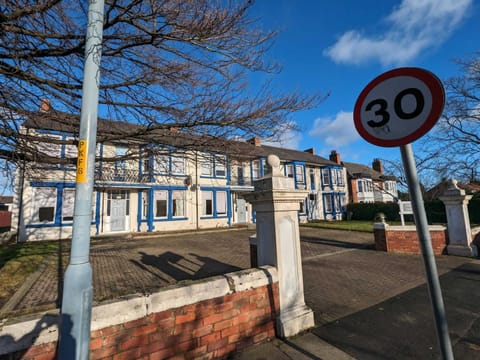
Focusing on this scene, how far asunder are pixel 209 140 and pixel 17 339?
336 centimetres

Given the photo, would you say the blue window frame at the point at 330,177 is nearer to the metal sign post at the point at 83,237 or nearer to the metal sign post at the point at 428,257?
the metal sign post at the point at 428,257

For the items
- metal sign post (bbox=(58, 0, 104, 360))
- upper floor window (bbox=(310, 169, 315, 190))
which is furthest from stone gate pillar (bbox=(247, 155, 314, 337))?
upper floor window (bbox=(310, 169, 315, 190))

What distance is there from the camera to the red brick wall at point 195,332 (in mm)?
2121

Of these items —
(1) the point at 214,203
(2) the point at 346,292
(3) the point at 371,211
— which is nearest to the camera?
(2) the point at 346,292

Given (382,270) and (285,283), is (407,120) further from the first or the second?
(382,270)

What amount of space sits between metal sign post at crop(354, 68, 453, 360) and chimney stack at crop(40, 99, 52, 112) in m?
4.77

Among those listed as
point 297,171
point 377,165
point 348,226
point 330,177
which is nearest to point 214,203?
point 297,171

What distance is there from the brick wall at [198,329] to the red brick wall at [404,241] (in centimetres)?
751

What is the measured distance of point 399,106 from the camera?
183 cm

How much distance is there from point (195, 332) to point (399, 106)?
2.93m

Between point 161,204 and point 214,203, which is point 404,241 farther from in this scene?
point 161,204

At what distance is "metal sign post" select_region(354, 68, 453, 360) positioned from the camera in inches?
65.1

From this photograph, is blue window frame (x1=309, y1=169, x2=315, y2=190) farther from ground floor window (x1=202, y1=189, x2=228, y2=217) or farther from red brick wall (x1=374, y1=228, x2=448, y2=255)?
red brick wall (x1=374, y1=228, x2=448, y2=255)

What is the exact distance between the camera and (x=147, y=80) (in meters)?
3.94
